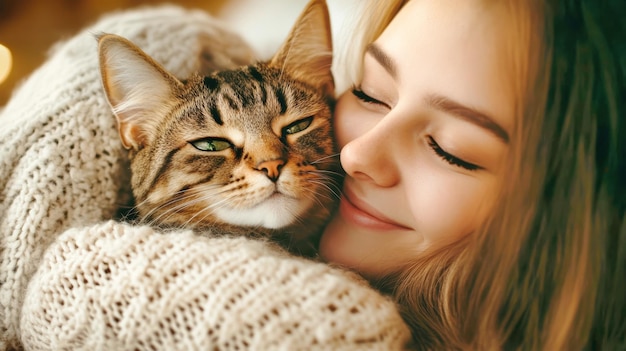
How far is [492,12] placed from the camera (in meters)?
0.71

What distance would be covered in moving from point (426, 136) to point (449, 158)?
56 mm

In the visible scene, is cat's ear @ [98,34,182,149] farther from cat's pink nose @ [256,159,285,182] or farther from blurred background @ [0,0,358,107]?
blurred background @ [0,0,358,107]

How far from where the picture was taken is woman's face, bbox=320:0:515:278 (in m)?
0.71

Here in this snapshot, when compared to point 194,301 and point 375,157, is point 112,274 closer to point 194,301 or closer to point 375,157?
point 194,301

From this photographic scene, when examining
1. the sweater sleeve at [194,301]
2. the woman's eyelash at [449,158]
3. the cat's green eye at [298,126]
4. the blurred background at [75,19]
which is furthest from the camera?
the blurred background at [75,19]

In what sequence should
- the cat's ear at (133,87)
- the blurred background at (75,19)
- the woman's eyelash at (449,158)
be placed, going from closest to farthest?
1. the woman's eyelash at (449,158)
2. the cat's ear at (133,87)
3. the blurred background at (75,19)

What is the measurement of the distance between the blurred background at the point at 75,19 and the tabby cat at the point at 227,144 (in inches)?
29.3

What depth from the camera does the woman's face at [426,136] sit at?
2.32 ft

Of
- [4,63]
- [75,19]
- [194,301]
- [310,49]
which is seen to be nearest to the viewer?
[194,301]

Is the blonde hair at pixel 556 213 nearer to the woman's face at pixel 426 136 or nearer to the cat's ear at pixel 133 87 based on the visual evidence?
the woman's face at pixel 426 136

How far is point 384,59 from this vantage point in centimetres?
82

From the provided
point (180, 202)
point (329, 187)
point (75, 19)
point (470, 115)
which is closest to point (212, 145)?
point (180, 202)

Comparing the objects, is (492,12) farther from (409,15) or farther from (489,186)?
(489,186)

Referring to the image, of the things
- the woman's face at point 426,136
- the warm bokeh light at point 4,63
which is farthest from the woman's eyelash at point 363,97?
the warm bokeh light at point 4,63
